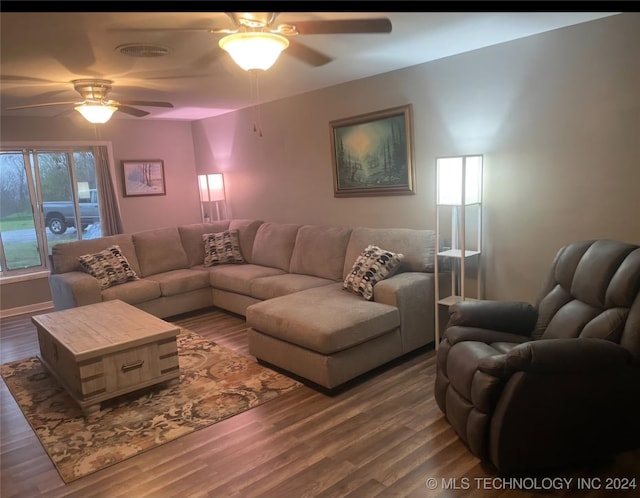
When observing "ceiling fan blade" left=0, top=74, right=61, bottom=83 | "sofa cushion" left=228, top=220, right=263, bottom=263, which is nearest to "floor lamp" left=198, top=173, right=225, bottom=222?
"sofa cushion" left=228, top=220, right=263, bottom=263

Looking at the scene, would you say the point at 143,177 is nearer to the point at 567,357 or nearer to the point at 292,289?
the point at 292,289

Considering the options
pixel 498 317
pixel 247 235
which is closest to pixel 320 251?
pixel 247 235

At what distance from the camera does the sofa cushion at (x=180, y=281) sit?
477 cm

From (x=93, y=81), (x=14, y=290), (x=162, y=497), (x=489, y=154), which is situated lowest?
(x=162, y=497)

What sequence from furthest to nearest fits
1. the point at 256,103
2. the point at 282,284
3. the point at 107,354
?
the point at 256,103 → the point at 282,284 → the point at 107,354

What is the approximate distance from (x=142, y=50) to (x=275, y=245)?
2.53 meters

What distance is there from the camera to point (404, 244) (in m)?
3.82

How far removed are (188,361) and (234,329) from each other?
2.71 feet

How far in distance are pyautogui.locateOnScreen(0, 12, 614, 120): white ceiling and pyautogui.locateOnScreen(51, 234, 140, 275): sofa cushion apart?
4.79 feet

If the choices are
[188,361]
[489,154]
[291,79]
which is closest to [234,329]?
[188,361]

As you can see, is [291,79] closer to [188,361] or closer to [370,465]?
[188,361]

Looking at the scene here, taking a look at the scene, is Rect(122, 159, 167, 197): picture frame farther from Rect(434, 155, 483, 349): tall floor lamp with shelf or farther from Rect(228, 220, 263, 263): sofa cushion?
Rect(434, 155, 483, 349): tall floor lamp with shelf

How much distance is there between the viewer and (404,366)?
343 centimetres

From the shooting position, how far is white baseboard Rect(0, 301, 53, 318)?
5371 mm
